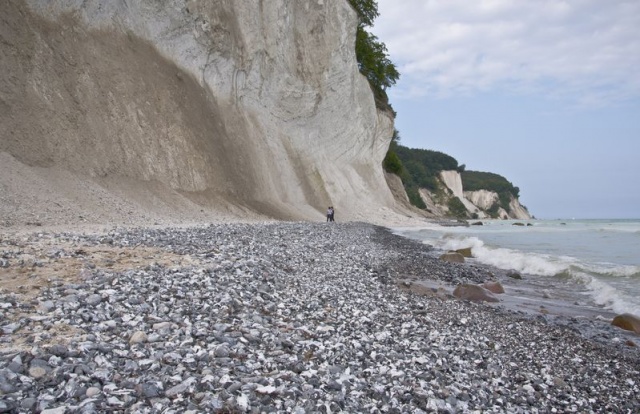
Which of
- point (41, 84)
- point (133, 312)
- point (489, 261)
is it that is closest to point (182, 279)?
point (133, 312)

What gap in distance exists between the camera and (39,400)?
128 inches

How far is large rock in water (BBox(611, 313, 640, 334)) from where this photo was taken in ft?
25.6

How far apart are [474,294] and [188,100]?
19176 mm

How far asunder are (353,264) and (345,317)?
542 cm

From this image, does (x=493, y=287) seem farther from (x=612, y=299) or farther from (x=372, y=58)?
(x=372, y=58)

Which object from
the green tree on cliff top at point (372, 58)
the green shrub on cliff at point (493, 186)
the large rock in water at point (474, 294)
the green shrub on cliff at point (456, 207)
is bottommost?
the large rock in water at point (474, 294)

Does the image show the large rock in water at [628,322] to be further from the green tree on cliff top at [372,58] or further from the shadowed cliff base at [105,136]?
the green tree on cliff top at [372,58]

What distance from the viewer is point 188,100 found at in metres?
24.1

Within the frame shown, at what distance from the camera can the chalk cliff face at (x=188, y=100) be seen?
1755 cm

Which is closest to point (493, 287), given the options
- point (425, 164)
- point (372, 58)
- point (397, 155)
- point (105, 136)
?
point (105, 136)

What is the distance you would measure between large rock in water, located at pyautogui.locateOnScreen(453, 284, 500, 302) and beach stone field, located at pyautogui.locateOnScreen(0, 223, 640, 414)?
2.44ft

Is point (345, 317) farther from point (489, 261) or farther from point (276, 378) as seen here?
point (489, 261)

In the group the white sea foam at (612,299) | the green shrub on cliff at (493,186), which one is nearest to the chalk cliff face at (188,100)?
the white sea foam at (612,299)

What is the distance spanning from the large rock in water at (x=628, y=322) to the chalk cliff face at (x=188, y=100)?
619 inches
